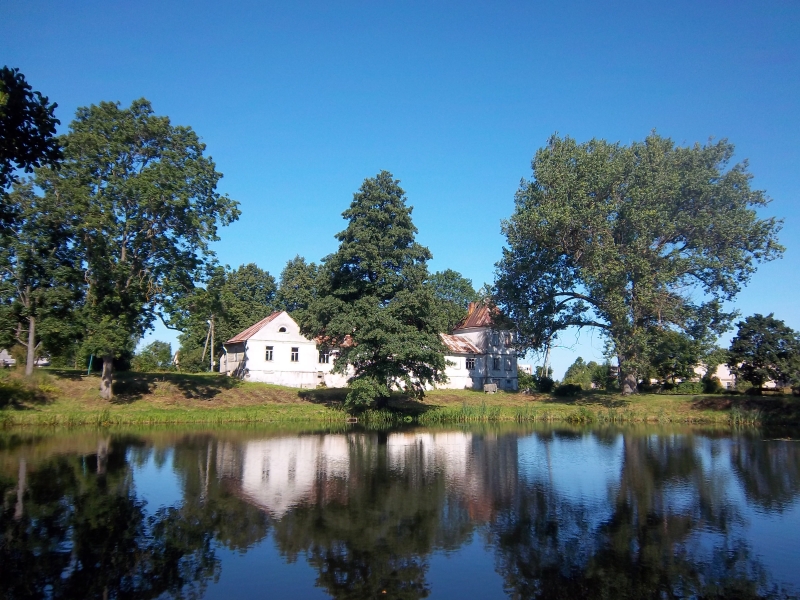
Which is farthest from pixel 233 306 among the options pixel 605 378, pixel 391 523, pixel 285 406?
pixel 605 378

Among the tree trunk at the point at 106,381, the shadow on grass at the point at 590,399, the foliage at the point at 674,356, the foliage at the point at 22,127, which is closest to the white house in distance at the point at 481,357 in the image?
the shadow on grass at the point at 590,399

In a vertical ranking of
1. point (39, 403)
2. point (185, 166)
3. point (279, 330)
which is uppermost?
point (185, 166)

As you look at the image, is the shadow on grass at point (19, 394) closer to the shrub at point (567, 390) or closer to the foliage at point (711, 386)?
the shrub at point (567, 390)

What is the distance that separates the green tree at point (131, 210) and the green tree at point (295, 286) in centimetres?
3860

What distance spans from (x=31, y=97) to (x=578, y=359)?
4158 inches

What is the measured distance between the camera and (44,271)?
116 feet

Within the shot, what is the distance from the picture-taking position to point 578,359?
108000 mm

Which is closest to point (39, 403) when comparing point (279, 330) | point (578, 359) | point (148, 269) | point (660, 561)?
point (148, 269)

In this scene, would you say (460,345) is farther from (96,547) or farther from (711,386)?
(96,547)

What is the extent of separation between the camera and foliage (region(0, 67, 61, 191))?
11.1 metres

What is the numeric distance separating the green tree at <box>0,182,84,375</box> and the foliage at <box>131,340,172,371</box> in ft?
87.0

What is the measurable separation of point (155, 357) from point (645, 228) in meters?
62.7

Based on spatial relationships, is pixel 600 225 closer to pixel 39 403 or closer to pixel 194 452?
pixel 194 452

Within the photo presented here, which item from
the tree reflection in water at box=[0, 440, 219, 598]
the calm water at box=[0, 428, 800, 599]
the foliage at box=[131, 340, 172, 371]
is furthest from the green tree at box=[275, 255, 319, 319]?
the tree reflection in water at box=[0, 440, 219, 598]
